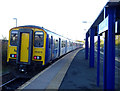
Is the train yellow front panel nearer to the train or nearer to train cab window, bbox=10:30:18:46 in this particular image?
the train

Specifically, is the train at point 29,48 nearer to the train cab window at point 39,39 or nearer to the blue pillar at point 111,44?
the train cab window at point 39,39

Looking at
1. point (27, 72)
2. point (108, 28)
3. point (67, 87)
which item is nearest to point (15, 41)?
point (27, 72)

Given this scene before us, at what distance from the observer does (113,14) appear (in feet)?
13.7

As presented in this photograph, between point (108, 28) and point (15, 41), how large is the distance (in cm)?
651

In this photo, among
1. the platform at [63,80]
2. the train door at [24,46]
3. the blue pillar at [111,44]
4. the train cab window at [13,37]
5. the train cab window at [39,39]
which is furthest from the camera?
the train cab window at [13,37]

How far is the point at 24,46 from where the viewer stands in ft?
28.2

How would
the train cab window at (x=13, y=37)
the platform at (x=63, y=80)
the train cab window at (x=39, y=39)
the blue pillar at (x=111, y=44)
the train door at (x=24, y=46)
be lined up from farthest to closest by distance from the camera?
the train cab window at (x=13, y=37) < the train cab window at (x=39, y=39) < the train door at (x=24, y=46) < the platform at (x=63, y=80) < the blue pillar at (x=111, y=44)

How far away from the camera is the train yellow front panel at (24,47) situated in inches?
336

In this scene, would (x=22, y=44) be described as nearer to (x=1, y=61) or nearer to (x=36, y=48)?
(x=36, y=48)

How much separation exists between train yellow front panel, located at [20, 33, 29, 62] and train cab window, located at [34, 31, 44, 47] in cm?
54

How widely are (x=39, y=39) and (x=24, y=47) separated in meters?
Result: 1.01

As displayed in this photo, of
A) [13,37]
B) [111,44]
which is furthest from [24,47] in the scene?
[111,44]

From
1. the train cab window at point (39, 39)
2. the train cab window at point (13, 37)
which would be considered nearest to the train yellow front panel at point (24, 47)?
the train cab window at point (39, 39)

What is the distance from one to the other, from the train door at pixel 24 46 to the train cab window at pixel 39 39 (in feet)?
1.31
